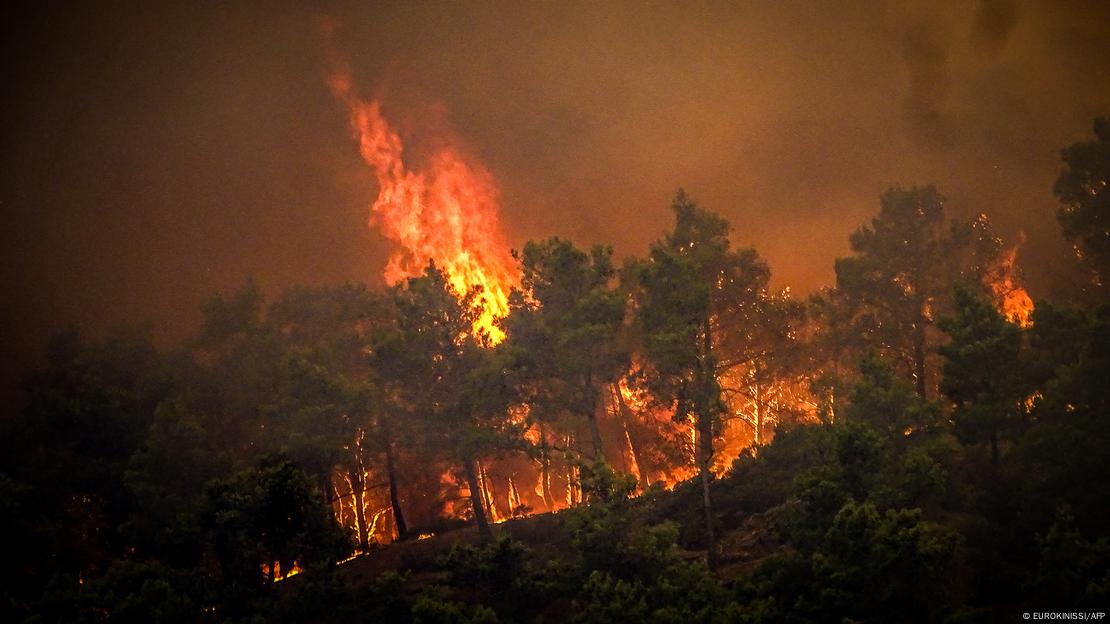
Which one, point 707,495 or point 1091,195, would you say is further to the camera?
point 1091,195

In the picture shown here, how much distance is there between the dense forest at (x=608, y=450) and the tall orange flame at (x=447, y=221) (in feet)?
71.9

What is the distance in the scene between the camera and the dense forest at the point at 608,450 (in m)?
19.8

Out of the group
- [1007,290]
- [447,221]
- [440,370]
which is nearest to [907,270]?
[1007,290]

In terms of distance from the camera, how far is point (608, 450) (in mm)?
48500

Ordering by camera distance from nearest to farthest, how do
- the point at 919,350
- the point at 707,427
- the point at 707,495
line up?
1. the point at 707,495
2. the point at 707,427
3. the point at 919,350

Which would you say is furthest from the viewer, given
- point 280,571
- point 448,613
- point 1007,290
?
point 1007,290

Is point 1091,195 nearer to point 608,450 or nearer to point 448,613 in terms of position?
point 608,450

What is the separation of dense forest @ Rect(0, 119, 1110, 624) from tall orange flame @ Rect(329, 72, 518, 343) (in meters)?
21.9

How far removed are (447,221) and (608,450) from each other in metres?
32.4

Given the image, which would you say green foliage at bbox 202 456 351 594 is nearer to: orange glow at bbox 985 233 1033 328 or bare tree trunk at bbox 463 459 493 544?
bare tree trunk at bbox 463 459 493 544

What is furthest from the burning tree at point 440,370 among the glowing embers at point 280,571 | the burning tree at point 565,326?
the glowing embers at point 280,571

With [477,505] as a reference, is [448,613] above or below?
below

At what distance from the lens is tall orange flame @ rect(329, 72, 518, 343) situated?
6381cm

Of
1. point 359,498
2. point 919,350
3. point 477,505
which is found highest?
point 919,350
